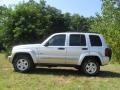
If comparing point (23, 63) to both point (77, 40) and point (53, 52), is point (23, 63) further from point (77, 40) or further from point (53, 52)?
point (77, 40)

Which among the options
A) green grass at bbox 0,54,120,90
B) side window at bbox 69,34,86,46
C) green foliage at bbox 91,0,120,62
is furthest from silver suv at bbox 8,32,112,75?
green foliage at bbox 91,0,120,62

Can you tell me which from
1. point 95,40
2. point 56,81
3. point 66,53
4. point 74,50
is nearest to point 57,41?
point 66,53

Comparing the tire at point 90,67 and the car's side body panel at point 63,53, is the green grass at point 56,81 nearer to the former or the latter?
the tire at point 90,67

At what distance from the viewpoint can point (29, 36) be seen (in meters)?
36.6

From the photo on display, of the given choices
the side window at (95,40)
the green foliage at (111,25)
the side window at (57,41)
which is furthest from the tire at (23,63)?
the green foliage at (111,25)

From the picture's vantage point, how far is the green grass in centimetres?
1309

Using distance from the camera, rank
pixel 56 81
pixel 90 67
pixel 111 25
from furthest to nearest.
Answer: pixel 111 25 → pixel 90 67 → pixel 56 81

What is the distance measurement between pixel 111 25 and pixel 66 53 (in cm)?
2006

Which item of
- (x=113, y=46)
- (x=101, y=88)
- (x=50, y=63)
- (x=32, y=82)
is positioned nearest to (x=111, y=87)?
(x=101, y=88)

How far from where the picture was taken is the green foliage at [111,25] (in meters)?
33.2

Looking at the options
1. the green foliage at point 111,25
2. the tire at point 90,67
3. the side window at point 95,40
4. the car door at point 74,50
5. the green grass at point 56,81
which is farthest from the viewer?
the green foliage at point 111,25

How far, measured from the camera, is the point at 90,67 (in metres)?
16.8

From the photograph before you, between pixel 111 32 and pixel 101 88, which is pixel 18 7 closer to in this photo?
pixel 111 32

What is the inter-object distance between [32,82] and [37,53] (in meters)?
2.86
